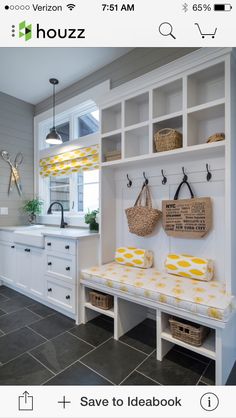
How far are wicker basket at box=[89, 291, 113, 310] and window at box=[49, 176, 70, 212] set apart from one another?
61.9 inches

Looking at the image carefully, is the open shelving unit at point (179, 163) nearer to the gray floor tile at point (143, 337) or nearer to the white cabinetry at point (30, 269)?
the gray floor tile at point (143, 337)

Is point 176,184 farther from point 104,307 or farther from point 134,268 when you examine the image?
point 104,307

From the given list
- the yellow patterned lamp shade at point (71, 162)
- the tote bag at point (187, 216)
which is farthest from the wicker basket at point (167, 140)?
the yellow patterned lamp shade at point (71, 162)

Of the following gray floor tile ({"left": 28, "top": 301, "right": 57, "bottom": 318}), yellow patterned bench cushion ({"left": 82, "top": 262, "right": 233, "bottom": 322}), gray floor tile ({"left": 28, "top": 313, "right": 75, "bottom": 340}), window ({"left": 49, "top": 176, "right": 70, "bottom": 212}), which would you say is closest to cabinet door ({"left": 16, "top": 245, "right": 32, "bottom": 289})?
gray floor tile ({"left": 28, "top": 301, "right": 57, "bottom": 318})

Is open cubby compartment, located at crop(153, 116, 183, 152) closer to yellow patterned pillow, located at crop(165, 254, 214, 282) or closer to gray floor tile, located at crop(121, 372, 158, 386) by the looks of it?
yellow patterned pillow, located at crop(165, 254, 214, 282)

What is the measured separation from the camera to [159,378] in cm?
152

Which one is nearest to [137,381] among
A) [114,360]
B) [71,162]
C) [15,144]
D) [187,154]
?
[114,360]

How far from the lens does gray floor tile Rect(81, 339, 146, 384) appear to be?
1.57 m
